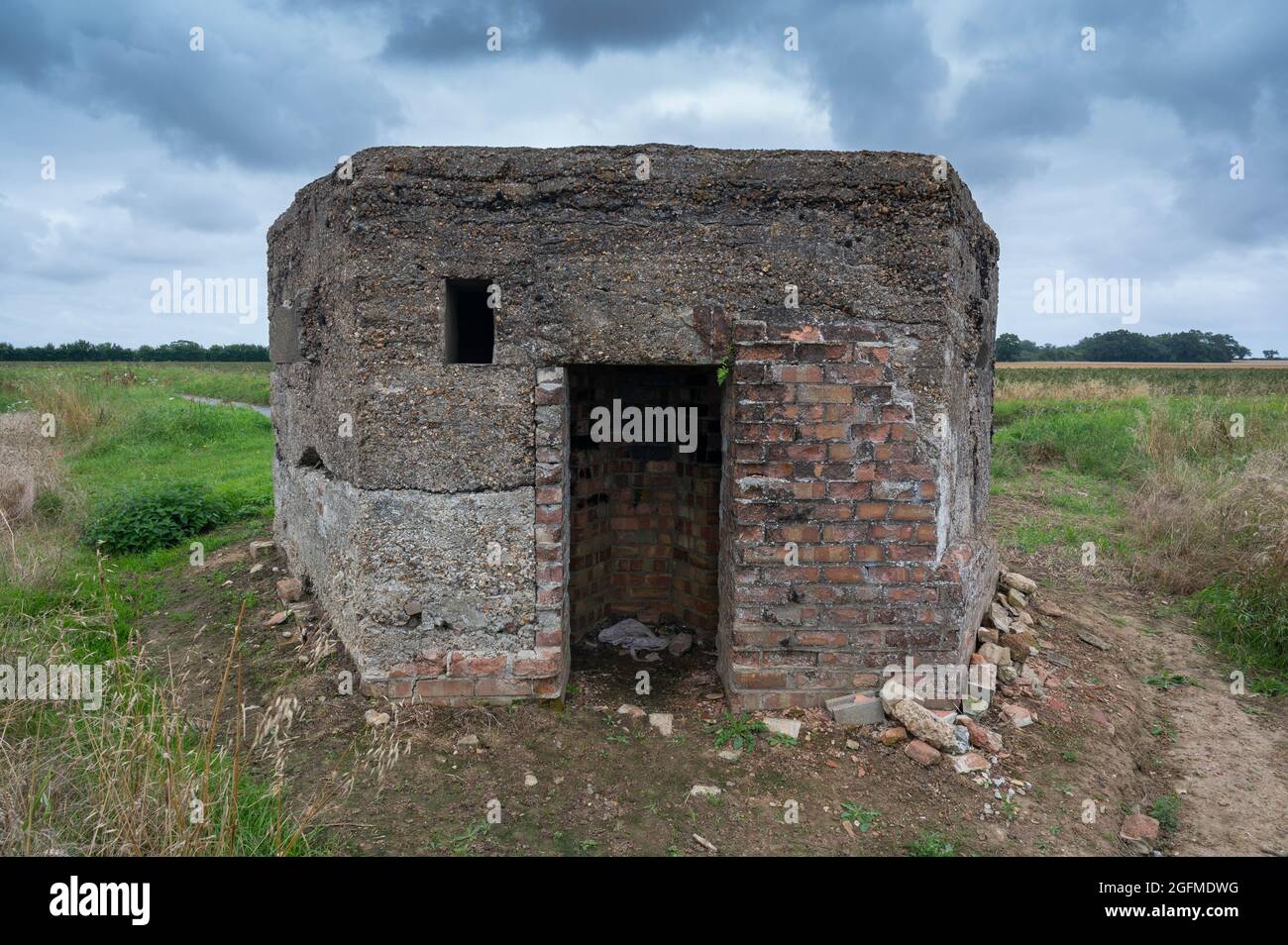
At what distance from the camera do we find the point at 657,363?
147 inches

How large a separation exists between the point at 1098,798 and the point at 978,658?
94 centimetres

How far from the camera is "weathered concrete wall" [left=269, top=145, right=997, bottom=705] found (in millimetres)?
3691

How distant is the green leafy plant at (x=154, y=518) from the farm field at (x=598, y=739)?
35mm

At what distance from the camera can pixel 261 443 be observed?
1328 cm

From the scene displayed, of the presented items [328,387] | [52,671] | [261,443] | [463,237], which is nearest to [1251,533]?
[463,237]

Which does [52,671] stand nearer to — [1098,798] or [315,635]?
[315,635]

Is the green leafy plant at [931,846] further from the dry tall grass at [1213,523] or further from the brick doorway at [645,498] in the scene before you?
the dry tall grass at [1213,523]

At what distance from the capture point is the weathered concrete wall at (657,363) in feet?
12.1

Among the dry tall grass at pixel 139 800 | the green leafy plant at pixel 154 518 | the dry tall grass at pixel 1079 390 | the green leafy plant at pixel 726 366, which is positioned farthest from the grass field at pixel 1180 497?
the green leafy plant at pixel 154 518

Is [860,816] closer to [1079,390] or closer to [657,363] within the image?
[657,363]

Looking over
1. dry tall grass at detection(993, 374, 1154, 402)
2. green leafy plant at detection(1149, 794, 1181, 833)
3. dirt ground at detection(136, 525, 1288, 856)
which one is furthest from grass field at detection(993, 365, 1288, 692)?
green leafy plant at detection(1149, 794, 1181, 833)

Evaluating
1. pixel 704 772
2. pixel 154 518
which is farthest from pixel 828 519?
pixel 154 518

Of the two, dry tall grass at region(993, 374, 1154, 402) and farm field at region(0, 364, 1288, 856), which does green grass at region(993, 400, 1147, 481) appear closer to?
dry tall grass at region(993, 374, 1154, 402)

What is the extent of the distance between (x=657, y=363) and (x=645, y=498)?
1.60m
